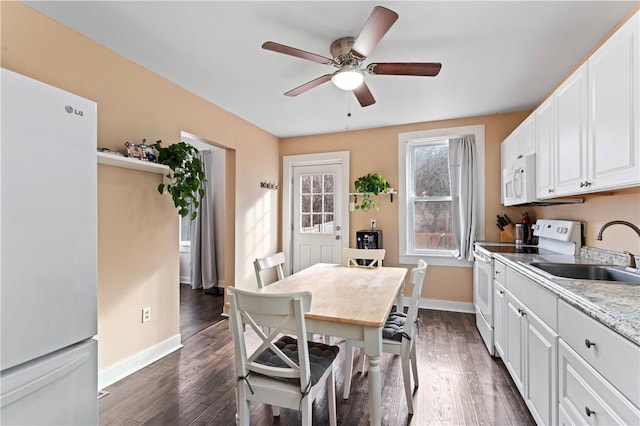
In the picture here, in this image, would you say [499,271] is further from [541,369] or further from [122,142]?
[122,142]

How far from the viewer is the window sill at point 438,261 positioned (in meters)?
3.76

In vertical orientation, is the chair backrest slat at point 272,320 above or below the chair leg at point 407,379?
above

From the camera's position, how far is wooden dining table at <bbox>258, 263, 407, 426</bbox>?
56.9 inches

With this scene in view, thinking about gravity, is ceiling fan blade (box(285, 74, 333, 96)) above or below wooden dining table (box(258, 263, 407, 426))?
above

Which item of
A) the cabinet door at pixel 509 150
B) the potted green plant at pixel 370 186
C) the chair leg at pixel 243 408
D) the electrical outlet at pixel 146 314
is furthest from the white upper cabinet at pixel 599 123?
the electrical outlet at pixel 146 314

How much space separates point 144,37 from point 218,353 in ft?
8.70

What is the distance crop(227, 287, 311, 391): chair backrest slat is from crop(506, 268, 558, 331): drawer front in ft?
3.95

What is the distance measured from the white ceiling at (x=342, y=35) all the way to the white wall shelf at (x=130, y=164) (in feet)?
2.83

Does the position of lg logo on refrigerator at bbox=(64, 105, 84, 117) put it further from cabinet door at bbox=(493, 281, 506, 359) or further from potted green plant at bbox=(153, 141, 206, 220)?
cabinet door at bbox=(493, 281, 506, 359)

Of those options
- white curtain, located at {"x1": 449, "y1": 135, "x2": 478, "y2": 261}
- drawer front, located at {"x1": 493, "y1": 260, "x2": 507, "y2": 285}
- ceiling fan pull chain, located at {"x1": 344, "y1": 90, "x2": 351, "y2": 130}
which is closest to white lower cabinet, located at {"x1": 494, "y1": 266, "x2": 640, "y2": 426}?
drawer front, located at {"x1": 493, "y1": 260, "x2": 507, "y2": 285}

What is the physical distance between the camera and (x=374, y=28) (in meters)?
1.57

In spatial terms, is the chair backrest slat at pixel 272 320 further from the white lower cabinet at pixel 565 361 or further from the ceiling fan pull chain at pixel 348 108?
the ceiling fan pull chain at pixel 348 108

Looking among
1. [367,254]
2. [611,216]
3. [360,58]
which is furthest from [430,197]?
[360,58]

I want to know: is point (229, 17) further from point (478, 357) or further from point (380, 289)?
point (478, 357)
